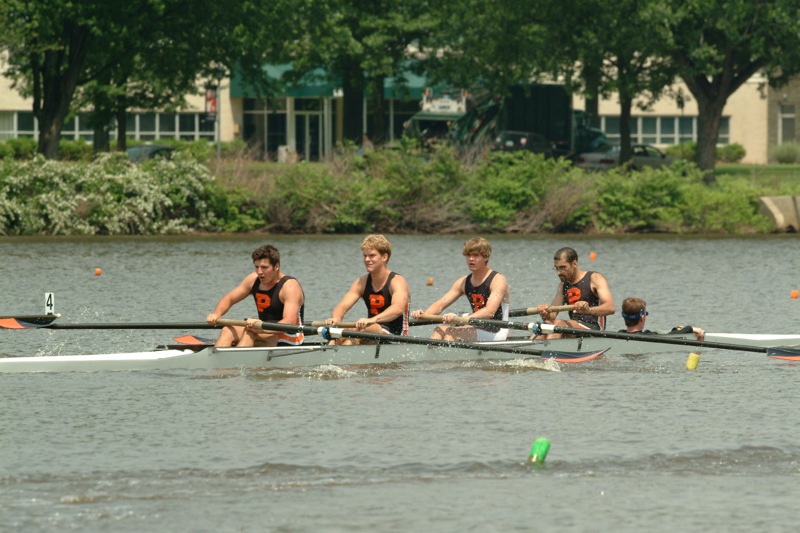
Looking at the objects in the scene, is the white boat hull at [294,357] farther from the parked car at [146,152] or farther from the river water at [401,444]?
the parked car at [146,152]

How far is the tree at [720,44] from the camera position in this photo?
142ft

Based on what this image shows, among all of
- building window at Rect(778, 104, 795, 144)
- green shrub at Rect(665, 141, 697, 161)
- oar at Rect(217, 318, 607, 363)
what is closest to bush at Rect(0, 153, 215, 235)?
oar at Rect(217, 318, 607, 363)

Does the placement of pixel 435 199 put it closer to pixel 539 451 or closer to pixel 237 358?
pixel 237 358

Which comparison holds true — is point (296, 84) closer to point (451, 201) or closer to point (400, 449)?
point (451, 201)

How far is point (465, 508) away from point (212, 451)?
8.60ft

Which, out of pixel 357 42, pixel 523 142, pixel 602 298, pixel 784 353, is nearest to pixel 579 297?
pixel 602 298

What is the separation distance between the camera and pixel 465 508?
1001 cm

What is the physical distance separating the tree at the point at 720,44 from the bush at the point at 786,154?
20.3m

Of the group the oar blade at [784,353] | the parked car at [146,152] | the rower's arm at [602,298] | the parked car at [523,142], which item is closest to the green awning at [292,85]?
the parked car at [146,152]

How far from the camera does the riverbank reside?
35500mm

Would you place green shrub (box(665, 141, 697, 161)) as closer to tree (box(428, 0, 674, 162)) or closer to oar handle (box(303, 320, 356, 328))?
tree (box(428, 0, 674, 162))

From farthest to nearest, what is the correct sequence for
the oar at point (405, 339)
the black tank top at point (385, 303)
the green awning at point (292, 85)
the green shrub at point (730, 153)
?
the green shrub at point (730, 153)
the green awning at point (292, 85)
the black tank top at point (385, 303)
the oar at point (405, 339)

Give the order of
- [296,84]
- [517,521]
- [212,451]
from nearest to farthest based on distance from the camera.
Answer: [517,521], [212,451], [296,84]

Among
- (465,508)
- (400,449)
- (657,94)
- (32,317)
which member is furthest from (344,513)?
(657,94)
